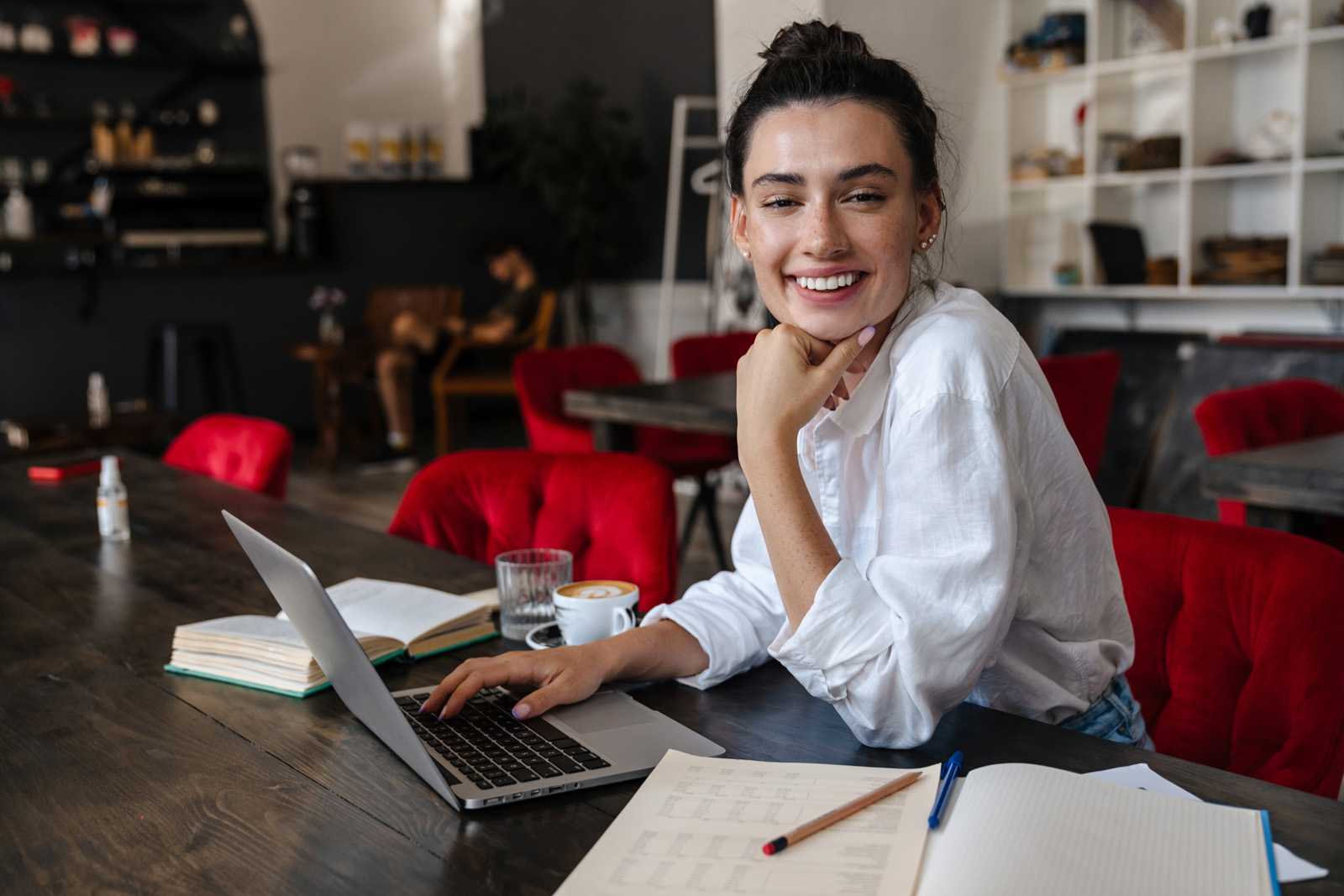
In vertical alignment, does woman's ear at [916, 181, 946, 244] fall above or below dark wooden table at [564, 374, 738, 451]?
above

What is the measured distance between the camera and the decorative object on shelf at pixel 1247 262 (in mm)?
5188

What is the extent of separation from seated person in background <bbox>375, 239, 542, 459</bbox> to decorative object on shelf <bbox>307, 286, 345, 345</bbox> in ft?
1.01

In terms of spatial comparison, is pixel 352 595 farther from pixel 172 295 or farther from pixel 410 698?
pixel 172 295

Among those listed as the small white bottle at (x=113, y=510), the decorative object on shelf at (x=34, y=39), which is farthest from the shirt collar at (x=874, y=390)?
the decorative object on shelf at (x=34, y=39)

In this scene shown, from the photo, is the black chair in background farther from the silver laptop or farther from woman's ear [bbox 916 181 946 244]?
woman's ear [bbox 916 181 946 244]

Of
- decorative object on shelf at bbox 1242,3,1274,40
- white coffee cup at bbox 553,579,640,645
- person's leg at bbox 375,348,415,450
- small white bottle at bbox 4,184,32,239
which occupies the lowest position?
person's leg at bbox 375,348,415,450

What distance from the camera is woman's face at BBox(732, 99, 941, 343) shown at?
3.99 ft

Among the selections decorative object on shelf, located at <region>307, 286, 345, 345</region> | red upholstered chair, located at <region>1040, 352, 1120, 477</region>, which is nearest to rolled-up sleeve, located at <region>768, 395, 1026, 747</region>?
red upholstered chair, located at <region>1040, 352, 1120, 477</region>

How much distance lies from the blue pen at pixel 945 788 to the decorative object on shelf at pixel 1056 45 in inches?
209

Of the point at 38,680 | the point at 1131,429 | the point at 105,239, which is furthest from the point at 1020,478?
the point at 105,239

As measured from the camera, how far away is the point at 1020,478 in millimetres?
1157

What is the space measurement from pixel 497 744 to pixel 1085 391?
2.85 m

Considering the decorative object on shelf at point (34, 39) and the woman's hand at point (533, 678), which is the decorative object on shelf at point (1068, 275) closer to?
the woman's hand at point (533, 678)

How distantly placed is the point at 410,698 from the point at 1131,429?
4.43 m
